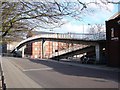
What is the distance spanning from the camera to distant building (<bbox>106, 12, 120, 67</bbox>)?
54938mm

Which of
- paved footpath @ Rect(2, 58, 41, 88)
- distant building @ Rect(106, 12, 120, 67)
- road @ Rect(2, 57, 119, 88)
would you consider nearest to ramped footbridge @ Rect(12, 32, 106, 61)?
distant building @ Rect(106, 12, 120, 67)

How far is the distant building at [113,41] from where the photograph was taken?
5494 cm

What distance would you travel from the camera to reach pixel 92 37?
77625 mm


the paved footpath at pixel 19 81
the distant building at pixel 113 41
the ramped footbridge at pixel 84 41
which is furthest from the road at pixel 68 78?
the ramped footbridge at pixel 84 41

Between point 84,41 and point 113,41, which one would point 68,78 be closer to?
point 113,41

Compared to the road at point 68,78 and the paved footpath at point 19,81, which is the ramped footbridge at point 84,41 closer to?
the road at point 68,78

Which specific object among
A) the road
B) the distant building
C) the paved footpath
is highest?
the distant building

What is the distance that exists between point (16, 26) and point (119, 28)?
47.5 m

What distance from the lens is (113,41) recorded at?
5719cm

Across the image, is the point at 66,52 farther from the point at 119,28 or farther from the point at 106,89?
the point at 106,89

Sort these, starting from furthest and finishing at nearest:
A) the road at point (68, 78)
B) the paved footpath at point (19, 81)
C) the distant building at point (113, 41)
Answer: the distant building at point (113, 41) < the road at point (68, 78) < the paved footpath at point (19, 81)

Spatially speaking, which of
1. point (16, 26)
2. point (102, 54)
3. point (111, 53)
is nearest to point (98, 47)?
point (102, 54)

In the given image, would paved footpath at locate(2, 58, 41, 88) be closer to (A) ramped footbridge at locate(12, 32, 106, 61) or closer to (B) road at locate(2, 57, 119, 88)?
(B) road at locate(2, 57, 119, 88)

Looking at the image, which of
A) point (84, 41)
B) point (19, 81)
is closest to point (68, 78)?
point (19, 81)
